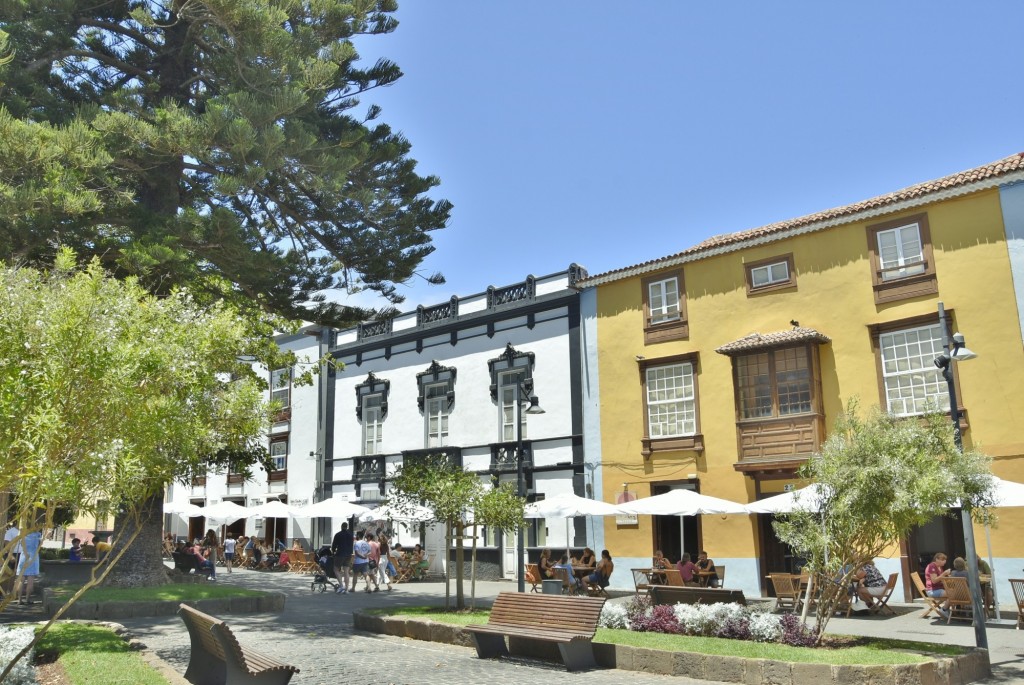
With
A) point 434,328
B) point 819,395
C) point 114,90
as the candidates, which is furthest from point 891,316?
point 114,90

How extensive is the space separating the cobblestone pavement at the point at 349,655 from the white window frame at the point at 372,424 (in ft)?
43.2

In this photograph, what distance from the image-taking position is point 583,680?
10219 mm

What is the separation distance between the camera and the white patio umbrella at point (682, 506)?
19.1 m

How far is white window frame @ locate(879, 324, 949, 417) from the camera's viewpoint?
1917cm

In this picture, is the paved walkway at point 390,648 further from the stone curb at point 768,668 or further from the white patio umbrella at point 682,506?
the white patio umbrella at point 682,506

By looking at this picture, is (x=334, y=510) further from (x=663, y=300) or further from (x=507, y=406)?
(x=663, y=300)

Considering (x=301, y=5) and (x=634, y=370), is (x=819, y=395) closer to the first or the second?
(x=634, y=370)

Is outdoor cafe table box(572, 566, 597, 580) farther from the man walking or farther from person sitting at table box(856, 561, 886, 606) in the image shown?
person sitting at table box(856, 561, 886, 606)

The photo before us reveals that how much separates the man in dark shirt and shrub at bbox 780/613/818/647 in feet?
45.8

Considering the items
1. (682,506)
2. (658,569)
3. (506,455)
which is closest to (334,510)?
(506,455)

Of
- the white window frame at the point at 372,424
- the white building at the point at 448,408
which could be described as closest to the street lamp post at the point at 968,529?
the white building at the point at 448,408

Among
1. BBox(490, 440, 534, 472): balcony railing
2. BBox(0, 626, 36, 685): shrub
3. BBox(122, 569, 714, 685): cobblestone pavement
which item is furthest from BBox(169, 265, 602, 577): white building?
BBox(0, 626, 36, 685): shrub

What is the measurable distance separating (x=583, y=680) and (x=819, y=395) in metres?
12.4

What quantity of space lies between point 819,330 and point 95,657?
54.7ft
